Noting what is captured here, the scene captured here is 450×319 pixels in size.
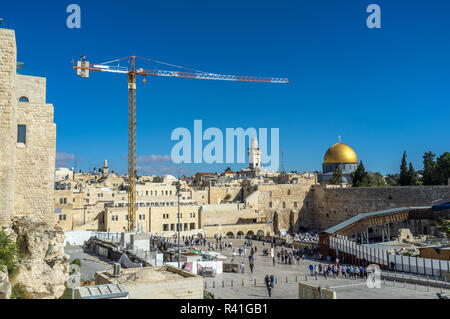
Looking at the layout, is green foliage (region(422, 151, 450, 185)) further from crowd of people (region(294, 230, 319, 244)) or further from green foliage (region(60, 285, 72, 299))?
green foliage (region(60, 285, 72, 299))

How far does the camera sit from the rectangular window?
1597 centimetres

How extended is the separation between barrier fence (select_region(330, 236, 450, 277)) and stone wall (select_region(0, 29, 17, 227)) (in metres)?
17.3

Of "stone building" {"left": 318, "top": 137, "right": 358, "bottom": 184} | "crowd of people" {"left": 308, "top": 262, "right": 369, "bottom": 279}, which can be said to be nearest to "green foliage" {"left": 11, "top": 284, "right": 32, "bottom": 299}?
"crowd of people" {"left": 308, "top": 262, "right": 369, "bottom": 279}

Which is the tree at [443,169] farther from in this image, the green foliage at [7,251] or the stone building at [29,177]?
the green foliage at [7,251]

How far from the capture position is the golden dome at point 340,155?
64.9 meters

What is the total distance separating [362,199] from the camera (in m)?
41.9

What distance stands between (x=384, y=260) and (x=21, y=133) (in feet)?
60.3

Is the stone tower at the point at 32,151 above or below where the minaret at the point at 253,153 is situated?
below

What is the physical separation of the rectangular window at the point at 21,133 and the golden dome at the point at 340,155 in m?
55.8

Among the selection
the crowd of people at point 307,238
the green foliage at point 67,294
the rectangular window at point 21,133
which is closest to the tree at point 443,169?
the crowd of people at point 307,238

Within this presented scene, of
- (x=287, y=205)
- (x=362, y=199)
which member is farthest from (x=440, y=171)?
(x=287, y=205)

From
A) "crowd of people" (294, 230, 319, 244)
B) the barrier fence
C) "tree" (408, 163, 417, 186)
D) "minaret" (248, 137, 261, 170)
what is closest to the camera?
the barrier fence

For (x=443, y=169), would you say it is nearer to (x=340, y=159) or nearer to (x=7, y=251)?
(x=340, y=159)
